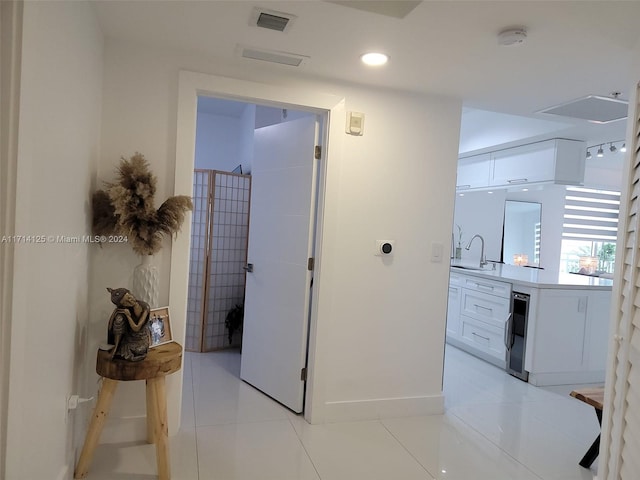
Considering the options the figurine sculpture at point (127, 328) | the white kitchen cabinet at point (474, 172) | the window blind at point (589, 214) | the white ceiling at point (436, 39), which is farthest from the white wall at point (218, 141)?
the window blind at point (589, 214)

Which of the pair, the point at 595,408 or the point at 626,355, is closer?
the point at 626,355

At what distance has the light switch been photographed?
2.94m

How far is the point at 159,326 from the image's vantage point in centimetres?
221

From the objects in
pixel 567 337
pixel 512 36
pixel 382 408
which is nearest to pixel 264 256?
pixel 382 408

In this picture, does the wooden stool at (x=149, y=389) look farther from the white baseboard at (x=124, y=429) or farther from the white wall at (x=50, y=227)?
the white baseboard at (x=124, y=429)

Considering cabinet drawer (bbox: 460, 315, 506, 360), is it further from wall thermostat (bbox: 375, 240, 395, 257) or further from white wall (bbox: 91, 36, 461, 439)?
wall thermostat (bbox: 375, 240, 395, 257)

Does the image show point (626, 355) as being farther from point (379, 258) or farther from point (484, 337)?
point (484, 337)

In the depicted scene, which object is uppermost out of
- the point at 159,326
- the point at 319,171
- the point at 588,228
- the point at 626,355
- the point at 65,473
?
the point at 319,171

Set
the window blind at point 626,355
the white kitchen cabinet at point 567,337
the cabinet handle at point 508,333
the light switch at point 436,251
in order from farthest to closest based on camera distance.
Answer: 1. the cabinet handle at point 508,333
2. the white kitchen cabinet at point 567,337
3. the light switch at point 436,251
4. the window blind at point 626,355

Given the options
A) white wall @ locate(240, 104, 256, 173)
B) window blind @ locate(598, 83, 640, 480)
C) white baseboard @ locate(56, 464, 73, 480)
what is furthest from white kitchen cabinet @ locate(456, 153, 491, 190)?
white baseboard @ locate(56, 464, 73, 480)

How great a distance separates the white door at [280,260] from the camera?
9.35 feet

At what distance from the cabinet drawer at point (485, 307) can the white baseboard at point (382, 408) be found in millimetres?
1423

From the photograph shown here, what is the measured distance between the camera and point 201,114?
5516mm

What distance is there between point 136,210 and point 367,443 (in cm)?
184
